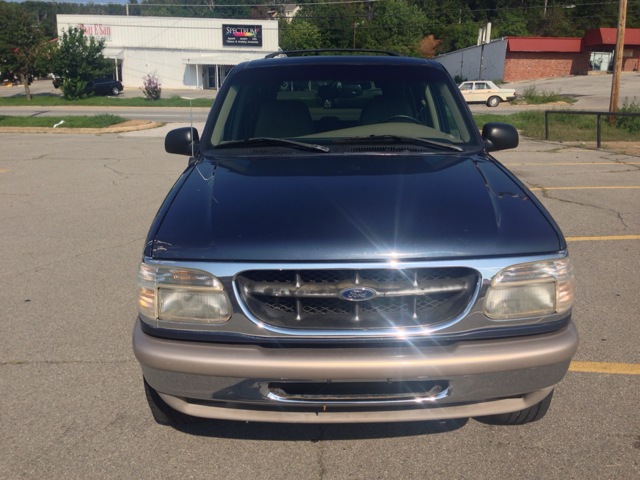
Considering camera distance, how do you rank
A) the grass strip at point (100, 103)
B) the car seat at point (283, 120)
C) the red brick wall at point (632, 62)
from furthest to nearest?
the red brick wall at point (632, 62), the grass strip at point (100, 103), the car seat at point (283, 120)

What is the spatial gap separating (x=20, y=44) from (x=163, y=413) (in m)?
41.5

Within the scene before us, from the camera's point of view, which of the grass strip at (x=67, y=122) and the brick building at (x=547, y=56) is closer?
the grass strip at (x=67, y=122)

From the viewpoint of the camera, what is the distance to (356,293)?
230 cm

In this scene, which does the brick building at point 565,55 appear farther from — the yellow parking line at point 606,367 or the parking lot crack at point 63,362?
the parking lot crack at point 63,362

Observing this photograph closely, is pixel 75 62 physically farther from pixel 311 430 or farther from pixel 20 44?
pixel 311 430

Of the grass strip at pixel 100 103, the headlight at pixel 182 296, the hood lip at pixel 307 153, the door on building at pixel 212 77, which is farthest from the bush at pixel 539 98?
the headlight at pixel 182 296

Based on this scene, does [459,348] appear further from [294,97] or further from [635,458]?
[294,97]

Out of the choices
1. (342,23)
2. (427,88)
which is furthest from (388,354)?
(342,23)

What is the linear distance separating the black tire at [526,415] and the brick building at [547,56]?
53.7m

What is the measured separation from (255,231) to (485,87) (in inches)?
1470

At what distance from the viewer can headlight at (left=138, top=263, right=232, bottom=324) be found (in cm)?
235

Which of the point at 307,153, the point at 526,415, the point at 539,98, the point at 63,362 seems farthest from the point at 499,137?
the point at 539,98

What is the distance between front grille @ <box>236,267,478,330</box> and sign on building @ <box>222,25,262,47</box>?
54.9m

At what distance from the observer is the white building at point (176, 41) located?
5328 centimetres
